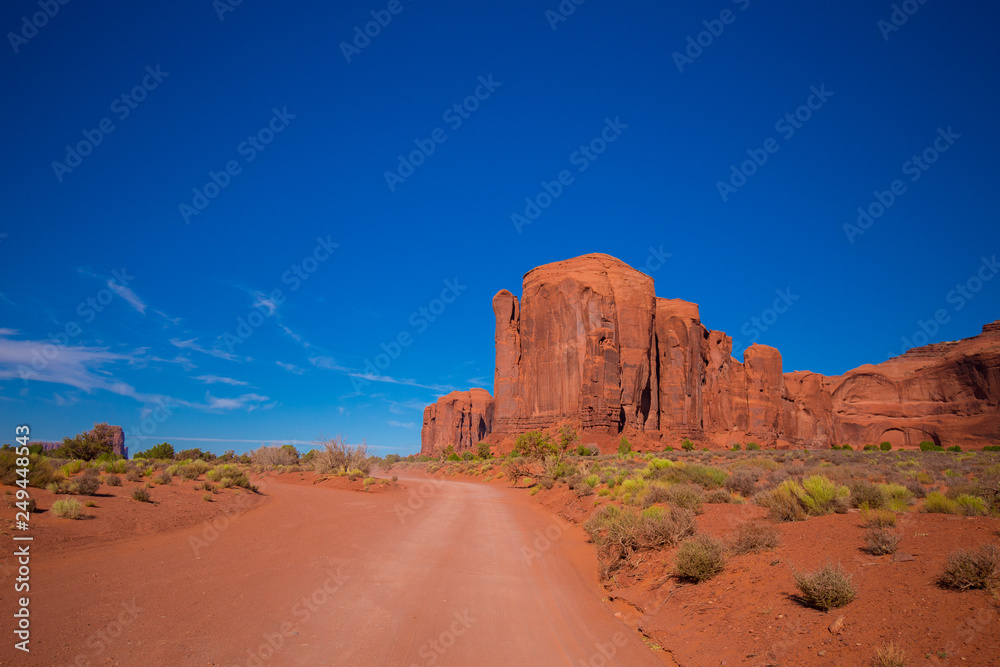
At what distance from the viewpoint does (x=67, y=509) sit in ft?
28.2

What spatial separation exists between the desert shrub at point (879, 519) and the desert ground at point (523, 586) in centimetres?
4

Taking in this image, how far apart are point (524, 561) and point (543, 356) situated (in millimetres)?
55001

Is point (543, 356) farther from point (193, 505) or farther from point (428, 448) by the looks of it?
point (428, 448)

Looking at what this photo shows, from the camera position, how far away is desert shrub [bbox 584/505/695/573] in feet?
28.9

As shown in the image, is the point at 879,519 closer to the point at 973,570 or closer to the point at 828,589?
the point at 973,570

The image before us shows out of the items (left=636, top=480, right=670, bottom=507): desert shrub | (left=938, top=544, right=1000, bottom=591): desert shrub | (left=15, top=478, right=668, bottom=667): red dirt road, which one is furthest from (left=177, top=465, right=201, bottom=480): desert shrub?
(left=938, top=544, right=1000, bottom=591): desert shrub

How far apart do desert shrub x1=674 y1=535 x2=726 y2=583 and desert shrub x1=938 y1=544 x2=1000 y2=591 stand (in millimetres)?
2709

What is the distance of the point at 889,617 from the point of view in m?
4.60

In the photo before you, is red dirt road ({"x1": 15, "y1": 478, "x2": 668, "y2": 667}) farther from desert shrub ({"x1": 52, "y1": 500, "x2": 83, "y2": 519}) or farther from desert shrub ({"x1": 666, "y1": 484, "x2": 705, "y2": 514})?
desert shrub ({"x1": 666, "y1": 484, "x2": 705, "y2": 514})

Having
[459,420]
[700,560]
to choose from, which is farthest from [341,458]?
[459,420]

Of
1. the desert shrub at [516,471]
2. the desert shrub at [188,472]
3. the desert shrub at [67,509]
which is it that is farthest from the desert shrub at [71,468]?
the desert shrub at [516,471]

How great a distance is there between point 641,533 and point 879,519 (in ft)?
12.1

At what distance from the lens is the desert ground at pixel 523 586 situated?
14.7ft

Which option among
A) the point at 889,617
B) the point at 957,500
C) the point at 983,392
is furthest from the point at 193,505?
the point at 983,392
